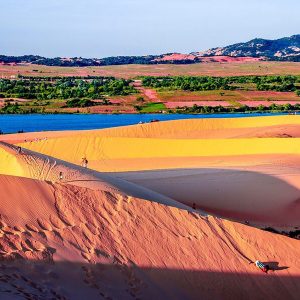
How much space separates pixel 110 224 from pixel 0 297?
3526 millimetres

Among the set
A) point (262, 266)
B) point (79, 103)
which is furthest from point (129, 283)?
point (79, 103)

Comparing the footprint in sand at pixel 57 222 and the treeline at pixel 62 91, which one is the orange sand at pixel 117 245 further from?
the treeline at pixel 62 91

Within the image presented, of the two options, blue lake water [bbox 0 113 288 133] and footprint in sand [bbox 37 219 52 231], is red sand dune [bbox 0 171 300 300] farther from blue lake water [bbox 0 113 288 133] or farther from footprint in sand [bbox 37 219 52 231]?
blue lake water [bbox 0 113 288 133]

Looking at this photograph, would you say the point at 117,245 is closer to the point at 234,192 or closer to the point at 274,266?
the point at 274,266

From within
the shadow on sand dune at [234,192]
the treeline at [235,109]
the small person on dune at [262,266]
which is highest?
the small person on dune at [262,266]

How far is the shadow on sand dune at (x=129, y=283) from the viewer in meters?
9.53

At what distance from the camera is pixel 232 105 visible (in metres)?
68.6

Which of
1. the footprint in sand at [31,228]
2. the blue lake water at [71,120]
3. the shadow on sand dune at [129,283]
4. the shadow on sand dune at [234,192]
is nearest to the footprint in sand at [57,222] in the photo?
the footprint in sand at [31,228]

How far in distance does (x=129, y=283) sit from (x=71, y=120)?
49.2m

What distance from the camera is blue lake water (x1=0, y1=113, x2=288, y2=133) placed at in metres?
52.6

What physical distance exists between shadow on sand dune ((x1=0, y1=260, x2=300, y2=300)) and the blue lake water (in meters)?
39.3

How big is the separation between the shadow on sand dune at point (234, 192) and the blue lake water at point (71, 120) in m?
28.5

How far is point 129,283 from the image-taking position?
10609 millimetres

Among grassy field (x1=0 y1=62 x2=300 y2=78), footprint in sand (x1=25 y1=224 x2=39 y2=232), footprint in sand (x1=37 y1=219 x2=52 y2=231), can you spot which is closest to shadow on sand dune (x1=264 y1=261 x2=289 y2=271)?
footprint in sand (x1=37 y1=219 x2=52 y2=231)
